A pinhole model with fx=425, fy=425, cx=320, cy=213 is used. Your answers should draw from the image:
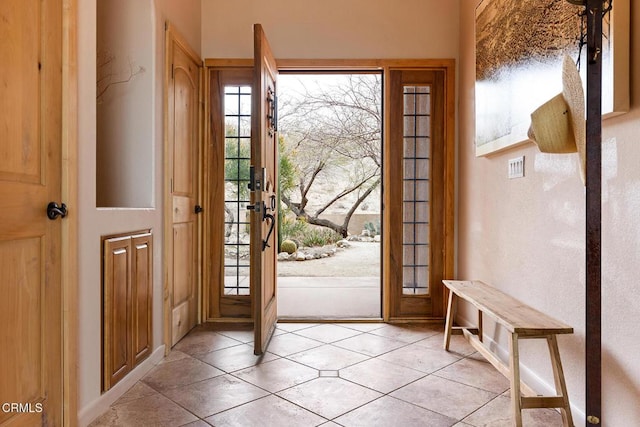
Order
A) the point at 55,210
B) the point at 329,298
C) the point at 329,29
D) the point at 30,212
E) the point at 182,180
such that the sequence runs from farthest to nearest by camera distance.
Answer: the point at 329,298, the point at 329,29, the point at 182,180, the point at 55,210, the point at 30,212

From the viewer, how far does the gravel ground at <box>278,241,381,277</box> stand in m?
6.88

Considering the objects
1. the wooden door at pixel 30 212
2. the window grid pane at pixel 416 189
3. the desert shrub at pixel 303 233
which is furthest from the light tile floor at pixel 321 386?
the desert shrub at pixel 303 233

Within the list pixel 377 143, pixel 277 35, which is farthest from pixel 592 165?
pixel 377 143

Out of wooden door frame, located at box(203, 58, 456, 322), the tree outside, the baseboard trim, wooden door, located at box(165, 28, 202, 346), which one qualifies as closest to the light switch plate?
wooden door frame, located at box(203, 58, 456, 322)

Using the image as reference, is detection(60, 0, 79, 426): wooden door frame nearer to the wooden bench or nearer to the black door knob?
the black door knob

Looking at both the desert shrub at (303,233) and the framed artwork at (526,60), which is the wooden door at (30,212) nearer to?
the framed artwork at (526,60)

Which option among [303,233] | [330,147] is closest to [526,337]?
[303,233]

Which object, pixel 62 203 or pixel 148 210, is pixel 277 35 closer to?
pixel 148 210

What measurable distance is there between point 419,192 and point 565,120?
2.30 metres

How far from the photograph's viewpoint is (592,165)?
4.26 feet

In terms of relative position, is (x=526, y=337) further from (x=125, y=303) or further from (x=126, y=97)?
(x=126, y=97)

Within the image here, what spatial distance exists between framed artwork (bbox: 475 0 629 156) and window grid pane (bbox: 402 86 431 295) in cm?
67

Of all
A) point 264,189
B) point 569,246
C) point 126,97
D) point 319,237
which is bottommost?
point 319,237

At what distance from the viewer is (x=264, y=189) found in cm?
288
